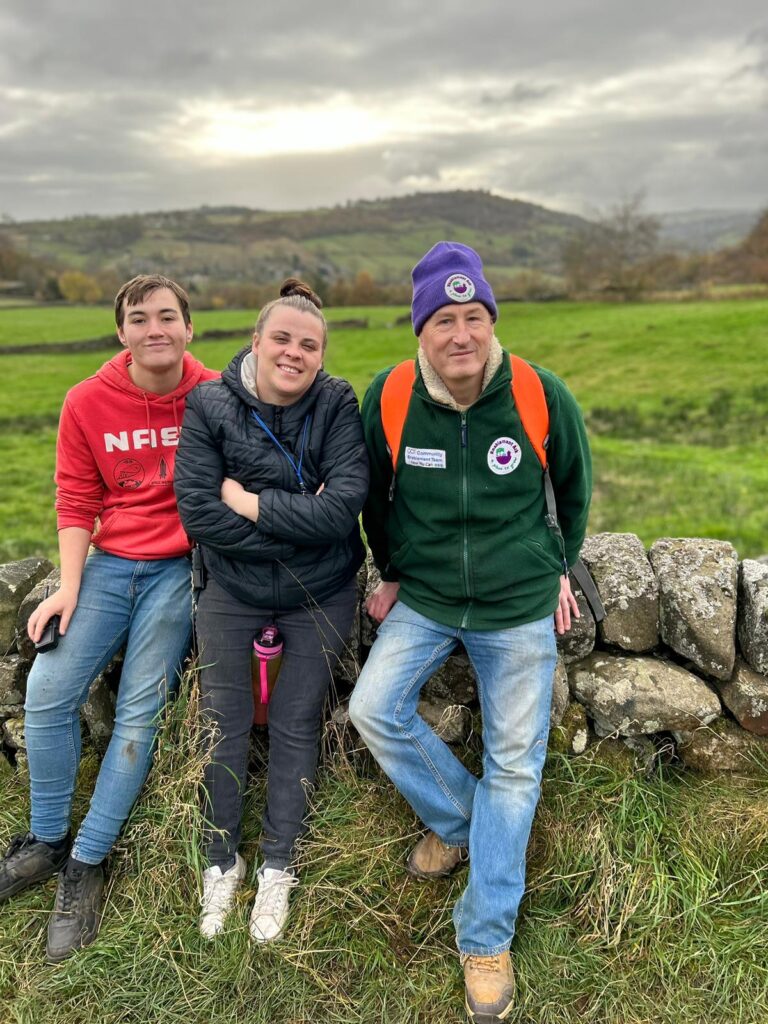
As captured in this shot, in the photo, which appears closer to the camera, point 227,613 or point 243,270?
point 227,613

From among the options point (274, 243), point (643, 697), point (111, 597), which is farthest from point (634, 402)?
point (274, 243)

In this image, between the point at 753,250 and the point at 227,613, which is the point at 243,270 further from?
the point at 227,613

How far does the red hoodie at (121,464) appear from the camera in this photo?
377 cm

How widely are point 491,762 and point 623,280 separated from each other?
49.6m

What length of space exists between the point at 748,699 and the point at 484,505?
1.66 m

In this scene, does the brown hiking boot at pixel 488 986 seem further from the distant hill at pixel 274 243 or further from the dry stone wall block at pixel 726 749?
the distant hill at pixel 274 243

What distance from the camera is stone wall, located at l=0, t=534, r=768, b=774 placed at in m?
3.64

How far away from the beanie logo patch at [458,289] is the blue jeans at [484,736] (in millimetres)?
1516

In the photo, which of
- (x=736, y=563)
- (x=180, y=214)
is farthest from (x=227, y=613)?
(x=180, y=214)

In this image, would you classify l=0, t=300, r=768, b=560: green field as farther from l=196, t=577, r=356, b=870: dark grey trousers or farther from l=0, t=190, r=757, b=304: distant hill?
l=0, t=190, r=757, b=304: distant hill

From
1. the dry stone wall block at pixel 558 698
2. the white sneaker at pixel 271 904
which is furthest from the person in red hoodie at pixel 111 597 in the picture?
the dry stone wall block at pixel 558 698

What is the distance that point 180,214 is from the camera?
188000mm

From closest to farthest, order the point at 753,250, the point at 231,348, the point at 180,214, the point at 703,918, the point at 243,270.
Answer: the point at 703,918 < the point at 231,348 < the point at 753,250 < the point at 243,270 < the point at 180,214

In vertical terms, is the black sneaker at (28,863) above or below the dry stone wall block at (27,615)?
below
